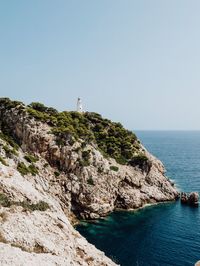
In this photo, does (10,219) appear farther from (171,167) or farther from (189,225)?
(171,167)

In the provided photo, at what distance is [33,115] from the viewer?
7200 cm

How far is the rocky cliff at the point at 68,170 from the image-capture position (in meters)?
36.2

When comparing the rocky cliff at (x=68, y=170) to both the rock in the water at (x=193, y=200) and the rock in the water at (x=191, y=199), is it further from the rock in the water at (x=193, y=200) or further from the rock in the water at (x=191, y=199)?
the rock in the water at (x=193, y=200)

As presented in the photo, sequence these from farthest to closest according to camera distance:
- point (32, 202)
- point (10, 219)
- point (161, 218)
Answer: point (161, 218), point (32, 202), point (10, 219)

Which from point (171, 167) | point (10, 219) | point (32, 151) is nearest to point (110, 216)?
point (32, 151)

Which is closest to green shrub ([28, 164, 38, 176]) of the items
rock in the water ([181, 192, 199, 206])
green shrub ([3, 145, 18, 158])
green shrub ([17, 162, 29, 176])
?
green shrub ([17, 162, 29, 176])

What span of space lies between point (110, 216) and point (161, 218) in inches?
422

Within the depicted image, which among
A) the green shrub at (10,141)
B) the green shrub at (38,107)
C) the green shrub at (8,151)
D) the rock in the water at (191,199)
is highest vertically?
the green shrub at (38,107)

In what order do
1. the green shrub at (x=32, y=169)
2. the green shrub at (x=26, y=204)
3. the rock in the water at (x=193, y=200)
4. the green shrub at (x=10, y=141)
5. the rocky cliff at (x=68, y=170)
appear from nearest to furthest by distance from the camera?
the green shrub at (x=26, y=204) < the rocky cliff at (x=68, y=170) < the green shrub at (x=32, y=169) < the green shrub at (x=10, y=141) < the rock in the water at (x=193, y=200)

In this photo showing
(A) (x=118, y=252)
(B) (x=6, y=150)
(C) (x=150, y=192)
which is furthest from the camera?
(C) (x=150, y=192)

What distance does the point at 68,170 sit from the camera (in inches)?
2606

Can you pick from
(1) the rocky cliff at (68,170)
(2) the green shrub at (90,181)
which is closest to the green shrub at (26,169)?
(1) the rocky cliff at (68,170)

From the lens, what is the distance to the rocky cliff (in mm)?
36250

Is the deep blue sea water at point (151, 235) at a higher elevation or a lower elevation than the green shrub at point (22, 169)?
lower
